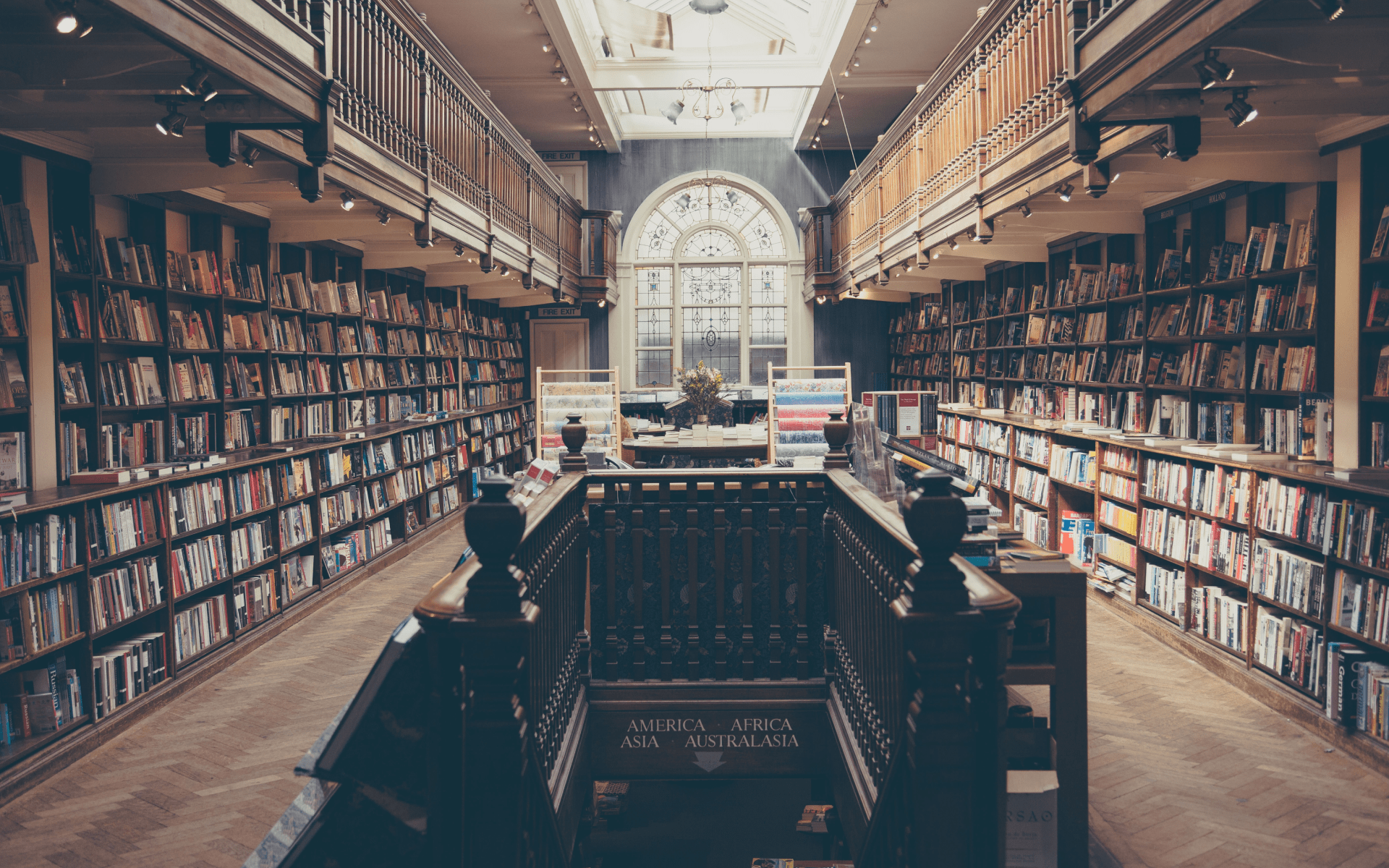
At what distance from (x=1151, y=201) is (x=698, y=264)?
9.01m

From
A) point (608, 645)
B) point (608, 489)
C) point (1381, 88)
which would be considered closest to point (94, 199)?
point (608, 489)

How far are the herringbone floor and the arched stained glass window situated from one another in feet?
32.6

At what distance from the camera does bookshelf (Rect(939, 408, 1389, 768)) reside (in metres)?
3.85

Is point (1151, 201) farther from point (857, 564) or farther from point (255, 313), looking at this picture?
point (255, 313)

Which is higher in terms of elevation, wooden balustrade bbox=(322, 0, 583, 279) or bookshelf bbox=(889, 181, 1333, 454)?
wooden balustrade bbox=(322, 0, 583, 279)

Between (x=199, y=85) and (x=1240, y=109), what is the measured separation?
3938 mm

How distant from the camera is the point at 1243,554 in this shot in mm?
4719

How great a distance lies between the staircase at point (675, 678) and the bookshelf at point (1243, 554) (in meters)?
2.32

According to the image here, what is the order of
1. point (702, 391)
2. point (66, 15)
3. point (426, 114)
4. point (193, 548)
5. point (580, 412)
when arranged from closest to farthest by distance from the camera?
point (66, 15), point (193, 548), point (426, 114), point (580, 412), point (702, 391)

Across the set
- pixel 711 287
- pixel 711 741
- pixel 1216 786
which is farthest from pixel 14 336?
pixel 711 287

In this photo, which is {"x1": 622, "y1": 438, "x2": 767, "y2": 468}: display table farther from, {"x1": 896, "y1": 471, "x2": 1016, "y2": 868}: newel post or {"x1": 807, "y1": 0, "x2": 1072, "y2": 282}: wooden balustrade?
{"x1": 896, "y1": 471, "x2": 1016, "y2": 868}: newel post

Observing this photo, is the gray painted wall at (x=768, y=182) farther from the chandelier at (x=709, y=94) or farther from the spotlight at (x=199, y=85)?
the spotlight at (x=199, y=85)

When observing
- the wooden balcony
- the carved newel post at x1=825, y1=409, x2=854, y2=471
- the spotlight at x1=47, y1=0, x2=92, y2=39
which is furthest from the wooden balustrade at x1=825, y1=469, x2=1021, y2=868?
the spotlight at x1=47, y1=0, x2=92, y2=39

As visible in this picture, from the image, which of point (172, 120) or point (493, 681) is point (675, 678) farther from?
point (172, 120)
